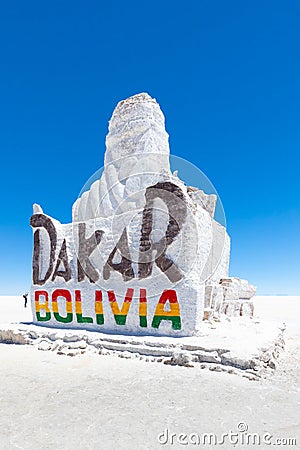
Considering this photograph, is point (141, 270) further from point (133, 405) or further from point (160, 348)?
point (133, 405)

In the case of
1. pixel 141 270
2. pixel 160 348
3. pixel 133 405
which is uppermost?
pixel 141 270

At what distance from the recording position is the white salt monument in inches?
386

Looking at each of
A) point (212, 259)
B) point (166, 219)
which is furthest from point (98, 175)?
point (166, 219)

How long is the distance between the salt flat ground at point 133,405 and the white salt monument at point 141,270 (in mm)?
2117

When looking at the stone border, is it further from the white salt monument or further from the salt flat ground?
the white salt monument

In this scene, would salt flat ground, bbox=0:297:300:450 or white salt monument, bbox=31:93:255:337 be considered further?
white salt monument, bbox=31:93:255:337

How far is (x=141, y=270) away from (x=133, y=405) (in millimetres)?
4967

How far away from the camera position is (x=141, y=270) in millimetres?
10391

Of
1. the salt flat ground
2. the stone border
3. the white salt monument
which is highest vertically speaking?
the white salt monument

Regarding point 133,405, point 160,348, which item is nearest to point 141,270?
point 160,348

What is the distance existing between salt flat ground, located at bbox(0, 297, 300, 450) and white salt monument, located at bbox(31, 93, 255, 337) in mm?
2117

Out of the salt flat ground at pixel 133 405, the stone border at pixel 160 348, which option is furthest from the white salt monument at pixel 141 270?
the salt flat ground at pixel 133 405

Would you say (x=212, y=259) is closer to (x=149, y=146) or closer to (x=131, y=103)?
(x=149, y=146)

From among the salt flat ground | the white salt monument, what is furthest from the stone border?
the white salt monument
